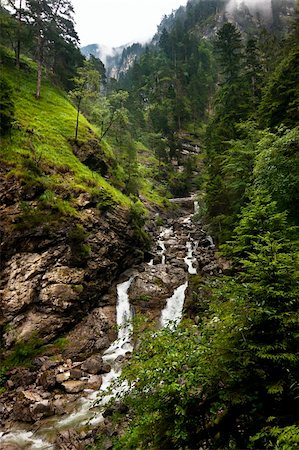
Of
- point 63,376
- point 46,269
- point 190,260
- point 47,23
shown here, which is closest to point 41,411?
point 63,376

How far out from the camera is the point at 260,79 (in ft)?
128

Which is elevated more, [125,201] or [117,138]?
[117,138]

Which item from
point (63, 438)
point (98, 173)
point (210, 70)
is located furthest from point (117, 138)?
point (210, 70)

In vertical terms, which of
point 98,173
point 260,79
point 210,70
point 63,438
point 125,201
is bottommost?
point 63,438

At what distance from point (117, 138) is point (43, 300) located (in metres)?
30.3

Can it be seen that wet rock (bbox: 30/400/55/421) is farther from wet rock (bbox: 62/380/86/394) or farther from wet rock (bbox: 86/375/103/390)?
wet rock (bbox: 86/375/103/390)

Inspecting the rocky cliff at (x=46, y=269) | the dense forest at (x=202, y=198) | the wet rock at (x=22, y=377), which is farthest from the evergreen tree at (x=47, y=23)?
the wet rock at (x=22, y=377)

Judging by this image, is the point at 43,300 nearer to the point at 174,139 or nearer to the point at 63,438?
the point at 63,438

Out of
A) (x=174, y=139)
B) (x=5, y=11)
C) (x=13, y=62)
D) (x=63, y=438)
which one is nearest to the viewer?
(x=63, y=438)

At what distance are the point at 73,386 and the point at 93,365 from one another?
5.72ft

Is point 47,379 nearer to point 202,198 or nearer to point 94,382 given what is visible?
point 94,382

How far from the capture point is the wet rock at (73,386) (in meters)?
14.3

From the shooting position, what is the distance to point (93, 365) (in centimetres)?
1612

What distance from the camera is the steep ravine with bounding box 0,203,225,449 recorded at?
39.7ft
